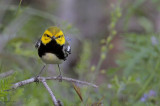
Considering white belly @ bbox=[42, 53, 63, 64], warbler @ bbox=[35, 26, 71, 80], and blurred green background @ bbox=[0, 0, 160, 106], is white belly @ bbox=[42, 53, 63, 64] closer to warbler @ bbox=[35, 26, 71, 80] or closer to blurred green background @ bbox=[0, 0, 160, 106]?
warbler @ bbox=[35, 26, 71, 80]

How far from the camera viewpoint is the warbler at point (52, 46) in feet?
7.55

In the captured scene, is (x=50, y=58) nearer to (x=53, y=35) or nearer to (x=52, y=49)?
(x=52, y=49)

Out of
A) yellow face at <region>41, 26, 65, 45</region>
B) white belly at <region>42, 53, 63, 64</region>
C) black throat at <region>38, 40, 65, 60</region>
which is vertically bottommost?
white belly at <region>42, 53, 63, 64</region>

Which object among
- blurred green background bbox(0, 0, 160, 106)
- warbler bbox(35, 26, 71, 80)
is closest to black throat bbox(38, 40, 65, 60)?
warbler bbox(35, 26, 71, 80)

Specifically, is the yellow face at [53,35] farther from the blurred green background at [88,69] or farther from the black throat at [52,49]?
the blurred green background at [88,69]

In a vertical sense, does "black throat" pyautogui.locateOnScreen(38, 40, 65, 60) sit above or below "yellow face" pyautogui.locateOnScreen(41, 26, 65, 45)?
below

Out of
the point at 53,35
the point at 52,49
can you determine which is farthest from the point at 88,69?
the point at 53,35

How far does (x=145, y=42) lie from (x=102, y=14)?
245 inches

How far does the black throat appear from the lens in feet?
7.76

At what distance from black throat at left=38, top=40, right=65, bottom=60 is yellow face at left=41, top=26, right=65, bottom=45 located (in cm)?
3

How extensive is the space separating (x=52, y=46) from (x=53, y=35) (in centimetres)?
13

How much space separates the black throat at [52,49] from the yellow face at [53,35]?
1.2 inches

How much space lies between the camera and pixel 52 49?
93.9 inches

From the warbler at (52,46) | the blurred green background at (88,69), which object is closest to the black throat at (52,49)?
the warbler at (52,46)
